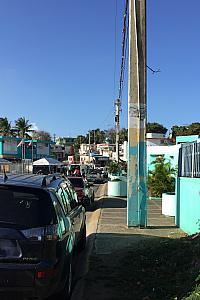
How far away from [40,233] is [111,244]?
18.8 feet

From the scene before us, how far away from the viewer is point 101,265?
27.7 feet

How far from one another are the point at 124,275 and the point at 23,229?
3.20m

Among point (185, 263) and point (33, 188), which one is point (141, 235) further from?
point (33, 188)

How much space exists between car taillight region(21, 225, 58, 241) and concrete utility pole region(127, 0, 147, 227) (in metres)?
8.33

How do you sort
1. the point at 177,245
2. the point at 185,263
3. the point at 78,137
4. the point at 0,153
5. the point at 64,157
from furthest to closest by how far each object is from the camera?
the point at 78,137, the point at 64,157, the point at 0,153, the point at 177,245, the point at 185,263

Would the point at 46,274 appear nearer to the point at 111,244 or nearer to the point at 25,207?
the point at 25,207

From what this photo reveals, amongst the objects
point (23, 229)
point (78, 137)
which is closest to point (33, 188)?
point (23, 229)

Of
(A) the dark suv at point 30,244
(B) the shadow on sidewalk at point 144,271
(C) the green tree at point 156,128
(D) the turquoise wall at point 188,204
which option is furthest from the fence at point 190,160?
(C) the green tree at point 156,128

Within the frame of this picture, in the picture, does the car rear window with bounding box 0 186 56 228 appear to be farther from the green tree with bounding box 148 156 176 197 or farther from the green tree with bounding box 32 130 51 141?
the green tree with bounding box 32 130 51 141

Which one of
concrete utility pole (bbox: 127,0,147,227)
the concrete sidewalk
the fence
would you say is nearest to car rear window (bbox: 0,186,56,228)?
the concrete sidewalk

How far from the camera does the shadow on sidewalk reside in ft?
21.2

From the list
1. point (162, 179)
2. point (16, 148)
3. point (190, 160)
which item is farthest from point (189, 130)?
point (190, 160)

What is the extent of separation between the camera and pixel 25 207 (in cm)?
516

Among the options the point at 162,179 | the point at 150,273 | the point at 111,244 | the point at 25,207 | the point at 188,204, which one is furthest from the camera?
the point at 162,179
